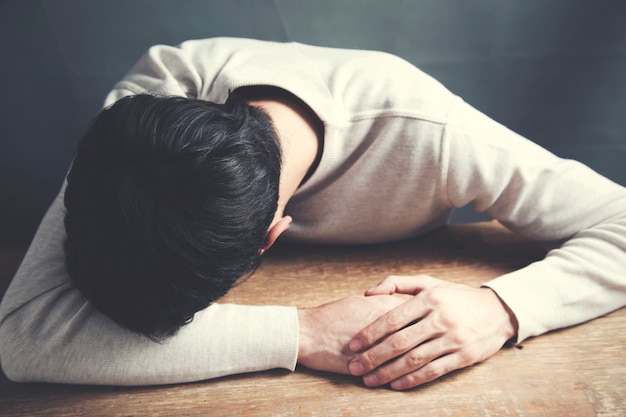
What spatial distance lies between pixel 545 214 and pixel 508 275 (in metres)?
0.12

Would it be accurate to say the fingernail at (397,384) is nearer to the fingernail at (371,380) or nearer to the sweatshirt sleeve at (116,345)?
the fingernail at (371,380)

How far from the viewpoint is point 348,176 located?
835 millimetres

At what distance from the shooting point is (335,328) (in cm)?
69

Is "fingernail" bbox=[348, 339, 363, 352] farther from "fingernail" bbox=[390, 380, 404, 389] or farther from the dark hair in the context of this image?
the dark hair

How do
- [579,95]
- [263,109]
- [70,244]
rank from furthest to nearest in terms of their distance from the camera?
[579,95]
[263,109]
[70,244]

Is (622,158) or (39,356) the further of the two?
(622,158)

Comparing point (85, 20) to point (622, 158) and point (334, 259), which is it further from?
point (622, 158)

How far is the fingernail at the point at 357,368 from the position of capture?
658 millimetres

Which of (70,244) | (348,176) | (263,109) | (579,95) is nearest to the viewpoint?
(70,244)

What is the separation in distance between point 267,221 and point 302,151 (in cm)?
17

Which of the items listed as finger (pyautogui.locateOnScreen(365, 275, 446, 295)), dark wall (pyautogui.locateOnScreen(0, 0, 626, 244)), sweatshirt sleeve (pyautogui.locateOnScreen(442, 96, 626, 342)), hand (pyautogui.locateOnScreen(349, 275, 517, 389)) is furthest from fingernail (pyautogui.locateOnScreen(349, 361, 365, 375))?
dark wall (pyautogui.locateOnScreen(0, 0, 626, 244))

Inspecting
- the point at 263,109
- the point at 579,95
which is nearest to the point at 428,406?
the point at 263,109

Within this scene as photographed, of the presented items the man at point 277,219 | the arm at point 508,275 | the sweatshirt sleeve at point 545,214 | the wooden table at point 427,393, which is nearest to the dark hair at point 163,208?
the man at point 277,219

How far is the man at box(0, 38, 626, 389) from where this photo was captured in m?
0.56
